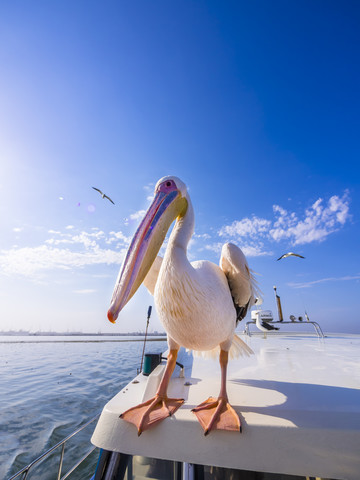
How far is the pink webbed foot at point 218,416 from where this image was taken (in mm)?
1362

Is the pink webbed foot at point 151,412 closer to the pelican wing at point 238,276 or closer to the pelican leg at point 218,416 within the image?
the pelican leg at point 218,416

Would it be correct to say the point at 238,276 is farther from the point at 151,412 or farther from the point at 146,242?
the point at 151,412

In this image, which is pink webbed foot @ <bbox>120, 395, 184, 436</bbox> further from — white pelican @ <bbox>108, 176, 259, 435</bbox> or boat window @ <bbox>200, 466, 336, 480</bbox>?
boat window @ <bbox>200, 466, 336, 480</bbox>

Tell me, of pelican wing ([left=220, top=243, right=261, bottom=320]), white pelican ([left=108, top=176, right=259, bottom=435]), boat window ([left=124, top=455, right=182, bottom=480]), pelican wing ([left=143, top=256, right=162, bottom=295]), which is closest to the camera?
white pelican ([left=108, top=176, right=259, bottom=435])

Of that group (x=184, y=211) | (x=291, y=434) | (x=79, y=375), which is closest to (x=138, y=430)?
(x=291, y=434)

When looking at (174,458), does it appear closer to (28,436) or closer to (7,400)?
(28,436)

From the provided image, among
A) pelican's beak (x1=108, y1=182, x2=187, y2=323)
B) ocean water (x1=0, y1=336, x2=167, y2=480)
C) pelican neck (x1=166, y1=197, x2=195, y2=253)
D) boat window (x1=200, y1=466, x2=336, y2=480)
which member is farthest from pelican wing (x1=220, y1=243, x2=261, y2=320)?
ocean water (x1=0, y1=336, x2=167, y2=480)

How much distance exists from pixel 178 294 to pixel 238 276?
1072 millimetres

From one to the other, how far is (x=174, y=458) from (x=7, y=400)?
9.36 meters

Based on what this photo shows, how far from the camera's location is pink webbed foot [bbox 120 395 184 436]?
147 centimetres

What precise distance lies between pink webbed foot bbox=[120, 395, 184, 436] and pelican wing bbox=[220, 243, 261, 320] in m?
1.42

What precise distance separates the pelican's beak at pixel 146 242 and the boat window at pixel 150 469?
4.44 feet

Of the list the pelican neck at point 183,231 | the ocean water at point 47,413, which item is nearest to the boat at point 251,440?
the pelican neck at point 183,231

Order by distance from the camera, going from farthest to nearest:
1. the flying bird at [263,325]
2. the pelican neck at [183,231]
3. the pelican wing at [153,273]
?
the flying bird at [263,325]
the pelican wing at [153,273]
the pelican neck at [183,231]
